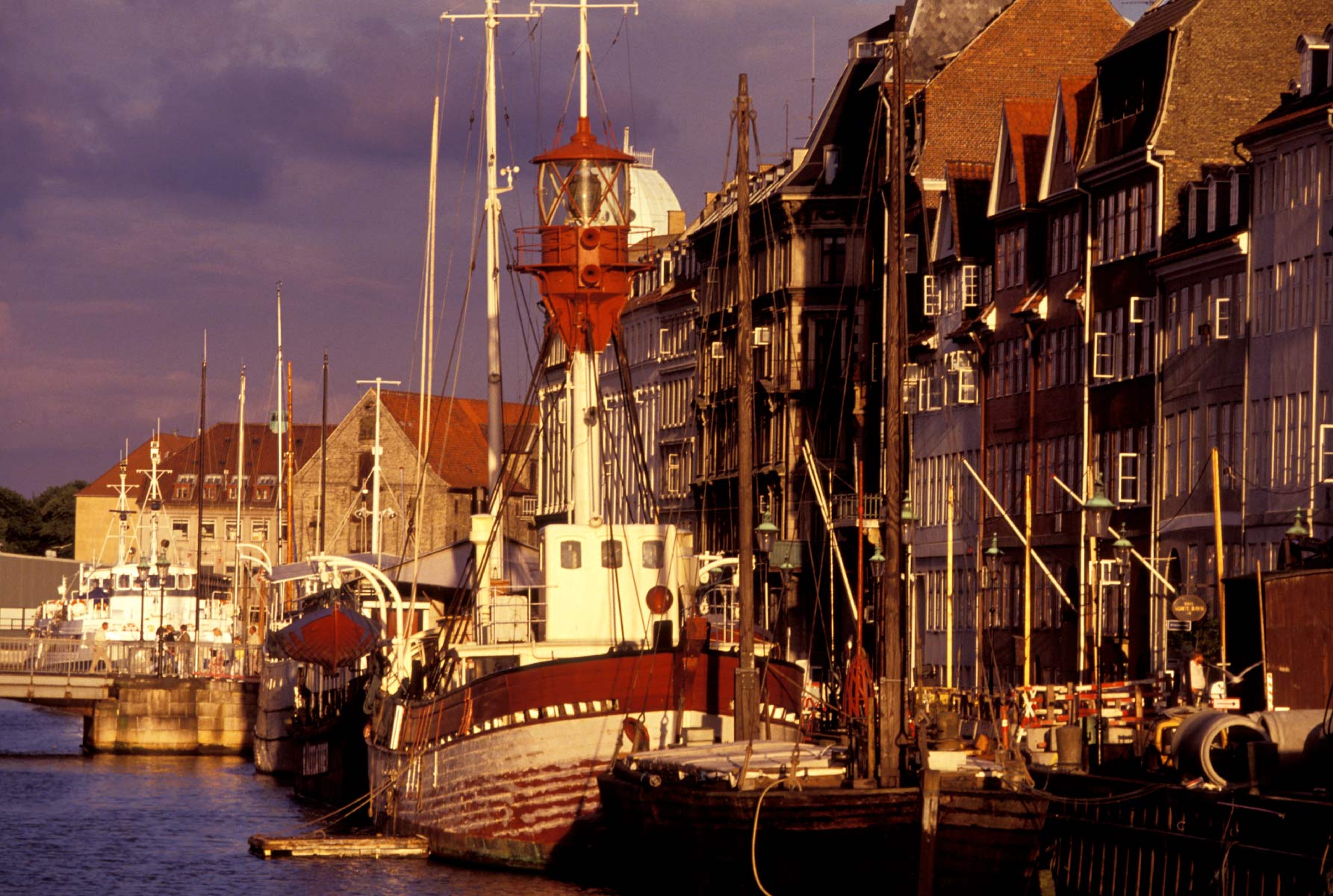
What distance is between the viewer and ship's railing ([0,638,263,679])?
10962 cm

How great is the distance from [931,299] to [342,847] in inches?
1497

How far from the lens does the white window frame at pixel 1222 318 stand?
6450 cm

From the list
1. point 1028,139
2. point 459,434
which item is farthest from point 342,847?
point 459,434

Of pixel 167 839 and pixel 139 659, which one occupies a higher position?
pixel 139 659

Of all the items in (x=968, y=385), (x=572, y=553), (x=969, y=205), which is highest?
(x=969, y=205)

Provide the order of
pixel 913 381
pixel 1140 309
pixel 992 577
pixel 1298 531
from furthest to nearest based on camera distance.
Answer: pixel 913 381 < pixel 992 577 < pixel 1140 309 < pixel 1298 531

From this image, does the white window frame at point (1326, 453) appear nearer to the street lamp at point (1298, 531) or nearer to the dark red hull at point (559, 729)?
the street lamp at point (1298, 531)

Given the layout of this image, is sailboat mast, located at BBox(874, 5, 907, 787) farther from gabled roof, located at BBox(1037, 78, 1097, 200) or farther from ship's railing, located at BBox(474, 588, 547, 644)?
gabled roof, located at BBox(1037, 78, 1097, 200)

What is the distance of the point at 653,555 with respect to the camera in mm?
53562

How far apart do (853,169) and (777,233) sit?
406cm

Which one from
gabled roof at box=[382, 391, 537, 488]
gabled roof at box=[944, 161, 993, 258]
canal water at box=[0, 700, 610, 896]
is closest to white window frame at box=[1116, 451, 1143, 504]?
gabled roof at box=[944, 161, 993, 258]

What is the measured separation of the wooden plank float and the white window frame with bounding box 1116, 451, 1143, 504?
923 inches

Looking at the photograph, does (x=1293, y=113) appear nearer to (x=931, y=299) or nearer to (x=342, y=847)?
(x=931, y=299)

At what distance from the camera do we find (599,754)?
48.3 metres
